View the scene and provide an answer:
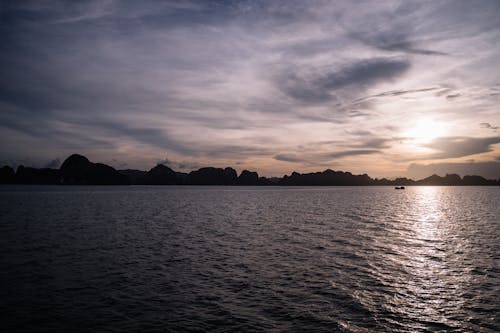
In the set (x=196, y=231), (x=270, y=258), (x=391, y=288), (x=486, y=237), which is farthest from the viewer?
(x=196, y=231)

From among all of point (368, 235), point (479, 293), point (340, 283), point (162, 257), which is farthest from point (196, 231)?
point (479, 293)

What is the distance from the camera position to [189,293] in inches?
896


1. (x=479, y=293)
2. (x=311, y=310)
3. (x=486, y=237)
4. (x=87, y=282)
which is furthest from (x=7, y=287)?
(x=486, y=237)

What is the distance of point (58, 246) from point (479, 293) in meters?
43.6

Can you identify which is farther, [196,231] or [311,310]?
[196,231]

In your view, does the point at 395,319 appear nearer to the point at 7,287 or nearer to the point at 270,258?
the point at 270,258

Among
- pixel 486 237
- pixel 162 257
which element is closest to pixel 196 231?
pixel 162 257

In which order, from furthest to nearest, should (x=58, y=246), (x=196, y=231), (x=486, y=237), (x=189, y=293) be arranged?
(x=196, y=231) < (x=486, y=237) < (x=58, y=246) < (x=189, y=293)

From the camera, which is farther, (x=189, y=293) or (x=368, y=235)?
(x=368, y=235)

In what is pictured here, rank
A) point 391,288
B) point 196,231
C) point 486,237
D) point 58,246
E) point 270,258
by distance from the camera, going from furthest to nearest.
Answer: point 196,231, point 486,237, point 58,246, point 270,258, point 391,288

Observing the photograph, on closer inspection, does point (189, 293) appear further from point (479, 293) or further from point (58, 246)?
point (58, 246)

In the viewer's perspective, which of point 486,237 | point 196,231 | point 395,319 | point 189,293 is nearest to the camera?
point 395,319

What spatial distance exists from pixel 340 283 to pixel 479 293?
996 cm

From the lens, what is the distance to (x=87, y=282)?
82.0ft
